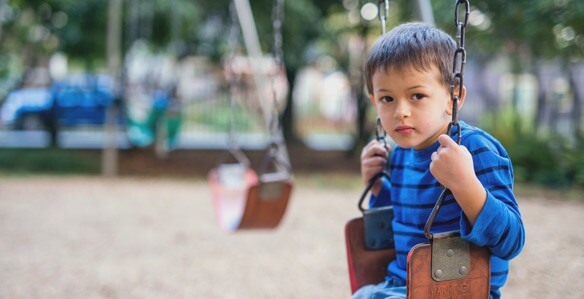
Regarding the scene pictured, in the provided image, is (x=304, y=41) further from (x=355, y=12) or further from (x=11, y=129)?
(x=11, y=129)

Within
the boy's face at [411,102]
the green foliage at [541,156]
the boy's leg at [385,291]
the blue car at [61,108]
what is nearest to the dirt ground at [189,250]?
the green foliage at [541,156]

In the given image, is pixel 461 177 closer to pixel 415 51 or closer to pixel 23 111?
pixel 415 51

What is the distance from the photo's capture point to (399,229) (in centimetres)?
151

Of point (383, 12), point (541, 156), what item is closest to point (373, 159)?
point (383, 12)

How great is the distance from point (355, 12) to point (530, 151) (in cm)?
336

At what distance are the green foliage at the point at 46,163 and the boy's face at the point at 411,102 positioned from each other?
26.4ft

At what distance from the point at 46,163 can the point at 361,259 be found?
27.2ft

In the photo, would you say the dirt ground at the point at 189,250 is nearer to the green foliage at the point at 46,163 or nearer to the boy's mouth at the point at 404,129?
the boy's mouth at the point at 404,129

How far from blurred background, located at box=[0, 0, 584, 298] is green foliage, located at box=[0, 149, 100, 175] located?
3cm

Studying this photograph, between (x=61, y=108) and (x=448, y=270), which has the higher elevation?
(x=448, y=270)

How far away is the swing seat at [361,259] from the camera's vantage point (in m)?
1.64

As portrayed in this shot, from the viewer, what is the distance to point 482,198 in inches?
48.6

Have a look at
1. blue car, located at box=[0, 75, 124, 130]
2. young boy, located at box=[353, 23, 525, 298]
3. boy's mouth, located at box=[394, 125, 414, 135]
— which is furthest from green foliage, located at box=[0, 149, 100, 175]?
boy's mouth, located at box=[394, 125, 414, 135]

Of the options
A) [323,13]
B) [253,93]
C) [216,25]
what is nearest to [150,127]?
[216,25]
